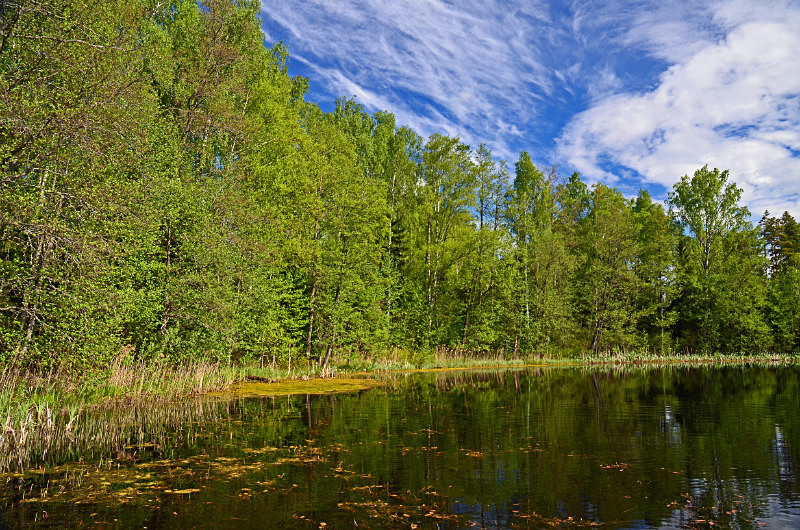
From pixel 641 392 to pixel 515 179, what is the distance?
160 ft

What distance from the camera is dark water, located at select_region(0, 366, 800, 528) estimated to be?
842cm

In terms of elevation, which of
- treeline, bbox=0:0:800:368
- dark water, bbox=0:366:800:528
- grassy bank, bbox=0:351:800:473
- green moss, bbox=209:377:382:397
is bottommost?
dark water, bbox=0:366:800:528

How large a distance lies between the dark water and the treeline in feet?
21.8

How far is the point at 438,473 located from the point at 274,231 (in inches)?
1022

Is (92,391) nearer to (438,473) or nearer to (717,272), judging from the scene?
(438,473)

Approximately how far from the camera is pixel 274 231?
34281 mm

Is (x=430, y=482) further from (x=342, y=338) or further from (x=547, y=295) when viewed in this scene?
(x=547, y=295)

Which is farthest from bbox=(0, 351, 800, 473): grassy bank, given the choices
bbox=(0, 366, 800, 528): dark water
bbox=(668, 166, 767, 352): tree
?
bbox=(668, 166, 767, 352): tree

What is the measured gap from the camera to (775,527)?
7848 mm

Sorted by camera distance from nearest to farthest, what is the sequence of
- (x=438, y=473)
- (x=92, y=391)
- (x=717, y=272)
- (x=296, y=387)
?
(x=438, y=473) < (x=92, y=391) < (x=296, y=387) < (x=717, y=272)

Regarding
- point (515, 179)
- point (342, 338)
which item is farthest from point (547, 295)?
point (342, 338)

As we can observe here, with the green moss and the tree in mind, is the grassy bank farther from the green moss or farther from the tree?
the tree

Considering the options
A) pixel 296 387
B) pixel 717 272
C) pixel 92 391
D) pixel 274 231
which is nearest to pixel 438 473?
pixel 92 391

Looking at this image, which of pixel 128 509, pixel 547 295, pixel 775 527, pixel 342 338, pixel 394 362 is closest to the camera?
pixel 775 527
